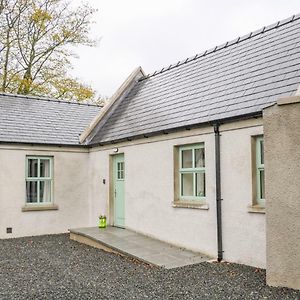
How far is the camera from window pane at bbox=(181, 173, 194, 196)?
1019 cm

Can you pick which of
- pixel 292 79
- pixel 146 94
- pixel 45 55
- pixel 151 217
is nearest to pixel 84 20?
pixel 45 55

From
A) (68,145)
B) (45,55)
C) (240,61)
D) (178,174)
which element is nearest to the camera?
(178,174)

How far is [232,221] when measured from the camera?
8586mm

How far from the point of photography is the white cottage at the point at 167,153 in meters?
8.48

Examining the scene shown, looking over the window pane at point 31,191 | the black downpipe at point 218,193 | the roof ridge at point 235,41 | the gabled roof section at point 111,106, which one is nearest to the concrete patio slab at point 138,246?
the black downpipe at point 218,193

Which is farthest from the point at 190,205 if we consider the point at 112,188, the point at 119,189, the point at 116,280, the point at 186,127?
the point at 112,188

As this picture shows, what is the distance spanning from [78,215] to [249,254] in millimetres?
8085

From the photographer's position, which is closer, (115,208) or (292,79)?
(292,79)

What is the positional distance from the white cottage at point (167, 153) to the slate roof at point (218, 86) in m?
0.04

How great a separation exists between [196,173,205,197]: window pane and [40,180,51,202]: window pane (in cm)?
655

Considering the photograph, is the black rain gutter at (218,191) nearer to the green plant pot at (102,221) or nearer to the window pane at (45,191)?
the green plant pot at (102,221)

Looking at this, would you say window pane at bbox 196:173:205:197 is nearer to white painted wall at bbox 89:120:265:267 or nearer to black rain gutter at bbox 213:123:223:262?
white painted wall at bbox 89:120:265:267

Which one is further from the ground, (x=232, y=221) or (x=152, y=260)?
(x=232, y=221)

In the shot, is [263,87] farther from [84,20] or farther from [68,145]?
[84,20]
